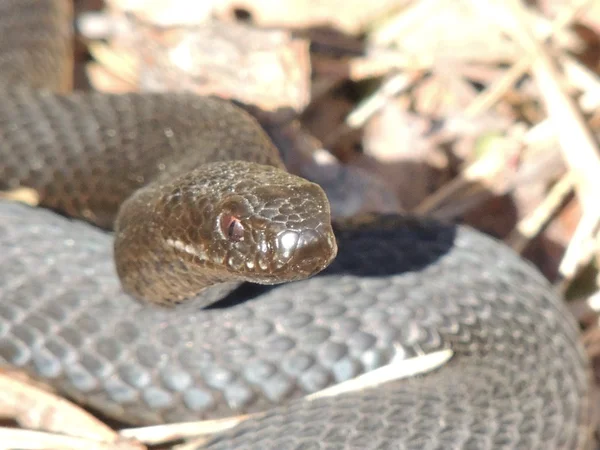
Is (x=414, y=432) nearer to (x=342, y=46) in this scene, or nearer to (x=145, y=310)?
(x=145, y=310)

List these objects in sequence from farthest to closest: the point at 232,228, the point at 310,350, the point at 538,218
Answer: the point at 538,218
the point at 310,350
the point at 232,228

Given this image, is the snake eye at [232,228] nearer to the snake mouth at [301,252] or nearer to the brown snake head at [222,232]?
the brown snake head at [222,232]

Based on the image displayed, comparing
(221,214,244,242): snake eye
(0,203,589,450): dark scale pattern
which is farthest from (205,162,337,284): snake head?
(0,203,589,450): dark scale pattern

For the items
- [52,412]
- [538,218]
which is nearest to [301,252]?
[52,412]

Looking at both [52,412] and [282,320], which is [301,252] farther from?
[52,412]

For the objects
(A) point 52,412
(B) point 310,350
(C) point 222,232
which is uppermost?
(C) point 222,232

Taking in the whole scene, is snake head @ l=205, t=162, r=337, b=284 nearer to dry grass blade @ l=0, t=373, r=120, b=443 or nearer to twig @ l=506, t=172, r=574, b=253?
dry grass blade @ l=0, t=373, r=120, b=443

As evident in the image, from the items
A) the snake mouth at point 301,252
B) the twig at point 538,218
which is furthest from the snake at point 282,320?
the twig at point 538,218
